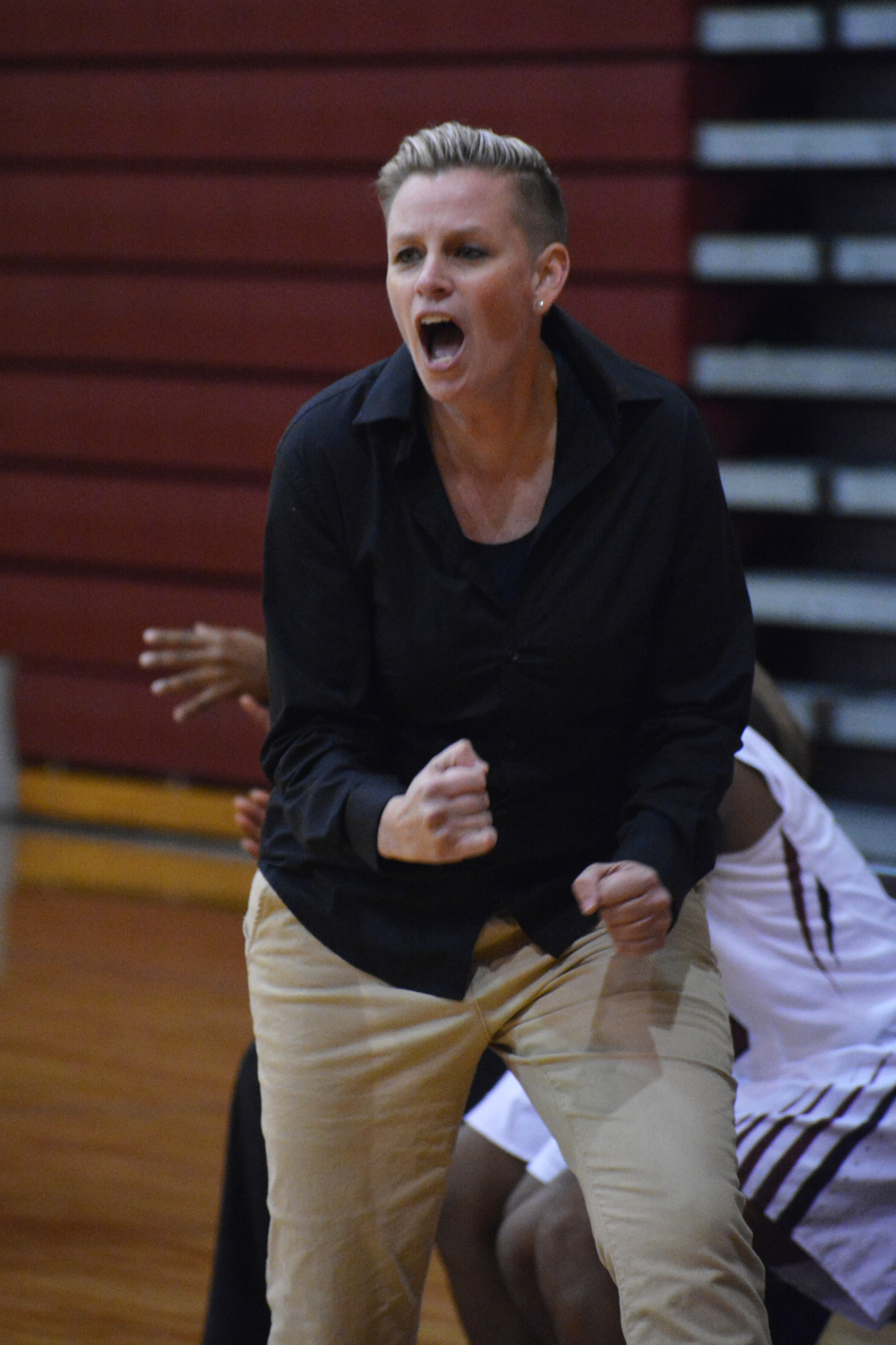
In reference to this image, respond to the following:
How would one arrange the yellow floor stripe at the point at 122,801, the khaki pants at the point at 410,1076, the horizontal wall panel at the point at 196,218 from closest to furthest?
1. the khaki pants at the point at 410,1076
2. the horizontal wall panel at the point at 196,218
3. the yellow floor stripe at the point at 122,801

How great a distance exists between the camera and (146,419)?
490 centimetres

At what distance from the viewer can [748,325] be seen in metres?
4.46

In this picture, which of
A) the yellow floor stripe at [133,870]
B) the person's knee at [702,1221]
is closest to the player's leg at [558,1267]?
the person's knee at [702,1221]

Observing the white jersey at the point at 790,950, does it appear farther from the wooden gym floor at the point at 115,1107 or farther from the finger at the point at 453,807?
the finger at the point at 453,807

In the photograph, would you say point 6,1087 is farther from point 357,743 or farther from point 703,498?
point 703,498

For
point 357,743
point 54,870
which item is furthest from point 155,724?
point 357,743

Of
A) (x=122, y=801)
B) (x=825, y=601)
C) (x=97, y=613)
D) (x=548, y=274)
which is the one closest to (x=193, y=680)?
(x=548, y=274)

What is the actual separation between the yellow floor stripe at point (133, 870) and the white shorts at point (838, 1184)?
2.65 metres

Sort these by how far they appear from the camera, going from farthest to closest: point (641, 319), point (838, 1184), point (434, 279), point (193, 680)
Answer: point (641, 319), point (193, 680), point (838, 1184), point (434, 279)

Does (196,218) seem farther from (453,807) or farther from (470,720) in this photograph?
(453,807)

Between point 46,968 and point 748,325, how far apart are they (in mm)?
2369

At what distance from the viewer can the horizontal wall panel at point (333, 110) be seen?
4215 millimetres

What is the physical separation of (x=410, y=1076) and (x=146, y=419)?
3.68 metres

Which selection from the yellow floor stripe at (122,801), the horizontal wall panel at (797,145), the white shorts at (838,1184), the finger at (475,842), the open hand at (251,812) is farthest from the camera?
the yellow floor stripe at (122,801)
